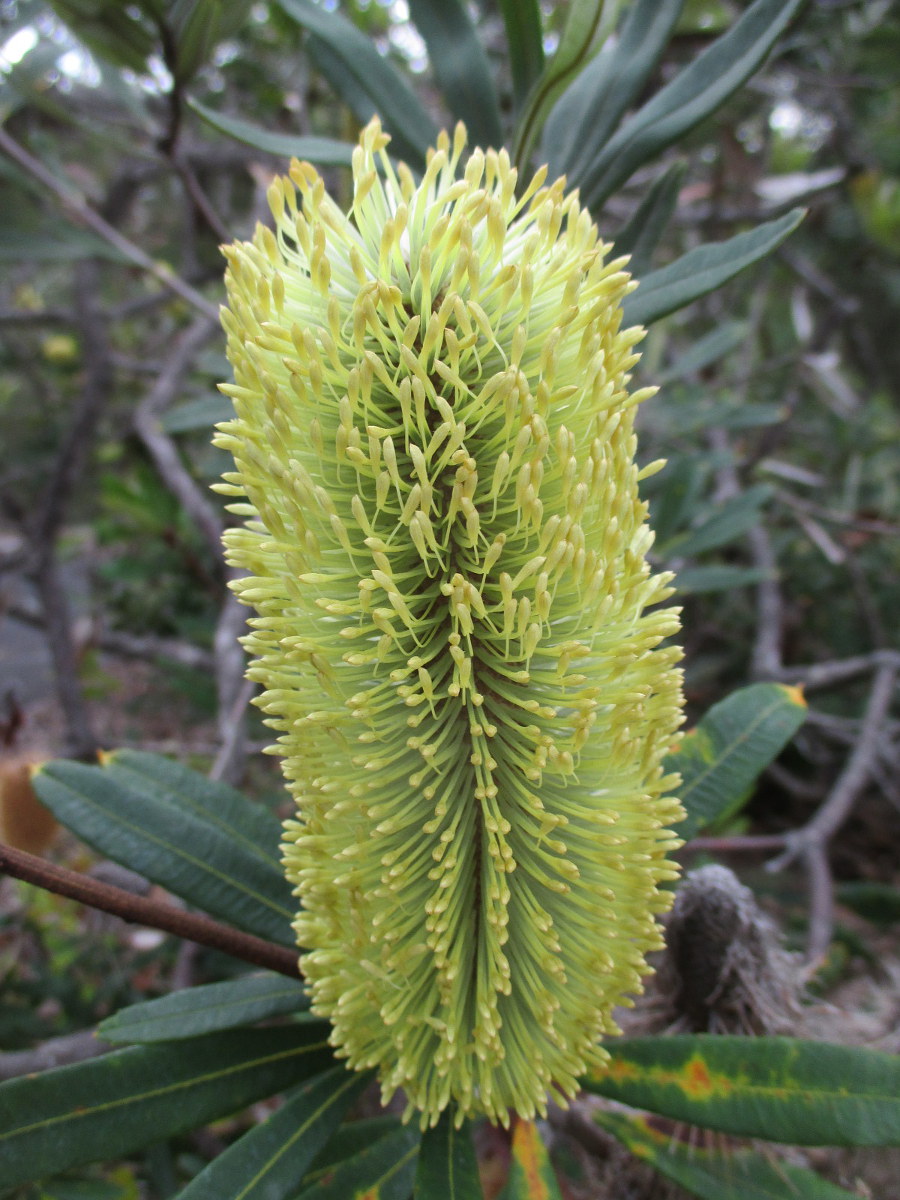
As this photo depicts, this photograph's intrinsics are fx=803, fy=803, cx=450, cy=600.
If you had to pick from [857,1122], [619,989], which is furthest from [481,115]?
[857,1122]

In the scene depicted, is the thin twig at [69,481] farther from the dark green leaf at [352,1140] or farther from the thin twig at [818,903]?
the thin twig at [818,903]

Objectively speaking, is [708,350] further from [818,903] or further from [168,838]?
[168,838]

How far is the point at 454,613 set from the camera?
0.76 metres

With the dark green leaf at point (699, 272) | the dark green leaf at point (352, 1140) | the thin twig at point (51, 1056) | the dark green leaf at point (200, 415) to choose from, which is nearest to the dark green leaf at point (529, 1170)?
the dark green leaf at point (352, 1140)

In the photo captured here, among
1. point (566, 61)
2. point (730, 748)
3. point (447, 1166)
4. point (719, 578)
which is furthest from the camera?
point (719, 578)

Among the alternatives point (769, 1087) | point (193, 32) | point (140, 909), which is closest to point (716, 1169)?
point (769, 1087)

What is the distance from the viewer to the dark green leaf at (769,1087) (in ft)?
2.47

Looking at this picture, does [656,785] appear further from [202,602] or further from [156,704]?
[156,704]

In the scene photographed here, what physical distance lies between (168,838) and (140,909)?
169 millimetres

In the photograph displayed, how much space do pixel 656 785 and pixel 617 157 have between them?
2.74 ft

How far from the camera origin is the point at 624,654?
31.0 inches

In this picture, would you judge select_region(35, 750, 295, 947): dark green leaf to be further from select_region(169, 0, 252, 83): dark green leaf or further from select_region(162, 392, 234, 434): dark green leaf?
select_region(169, 0, 252, 83): dark green leaf

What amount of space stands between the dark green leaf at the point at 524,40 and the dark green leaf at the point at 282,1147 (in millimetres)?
1294

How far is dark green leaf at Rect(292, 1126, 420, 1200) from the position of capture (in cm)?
93
